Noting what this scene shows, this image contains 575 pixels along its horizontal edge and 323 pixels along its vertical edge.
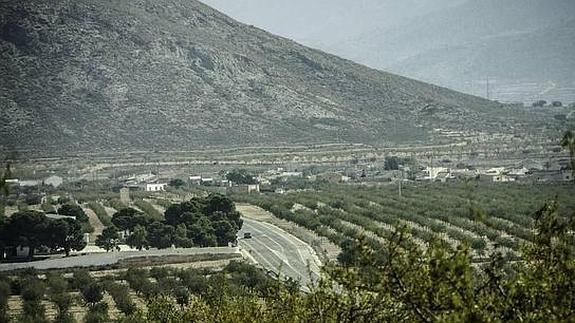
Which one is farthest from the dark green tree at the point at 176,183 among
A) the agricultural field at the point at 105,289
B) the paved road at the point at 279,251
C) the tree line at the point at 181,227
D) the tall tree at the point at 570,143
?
the tall tree at the point at 570,143

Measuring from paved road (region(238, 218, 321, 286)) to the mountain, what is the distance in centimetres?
4519

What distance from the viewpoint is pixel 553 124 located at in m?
122

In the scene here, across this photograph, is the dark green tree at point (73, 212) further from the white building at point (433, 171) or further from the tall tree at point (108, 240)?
the white building at point (433, 171)

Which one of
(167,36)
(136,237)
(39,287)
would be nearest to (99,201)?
(136,237)

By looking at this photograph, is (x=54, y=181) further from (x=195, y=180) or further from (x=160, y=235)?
(x=160, y=235)

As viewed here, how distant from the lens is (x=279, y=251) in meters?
40.2

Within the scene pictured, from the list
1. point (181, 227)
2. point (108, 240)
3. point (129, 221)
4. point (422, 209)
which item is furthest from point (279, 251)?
point (422, 209)

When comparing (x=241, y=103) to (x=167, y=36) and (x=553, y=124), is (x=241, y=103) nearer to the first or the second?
(x=167, y=36)

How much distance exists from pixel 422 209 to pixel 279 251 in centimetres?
1295

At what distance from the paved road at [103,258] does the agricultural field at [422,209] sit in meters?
5.70

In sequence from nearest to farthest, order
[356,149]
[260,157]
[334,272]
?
1. [334,272]
2. [260,157]
3. [356,149]

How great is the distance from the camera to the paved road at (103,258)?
36562 mm

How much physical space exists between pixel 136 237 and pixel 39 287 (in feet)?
36.6

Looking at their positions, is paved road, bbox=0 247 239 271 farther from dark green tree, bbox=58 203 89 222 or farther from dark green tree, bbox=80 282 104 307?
dark green tree, bbox=58 203 89 222
